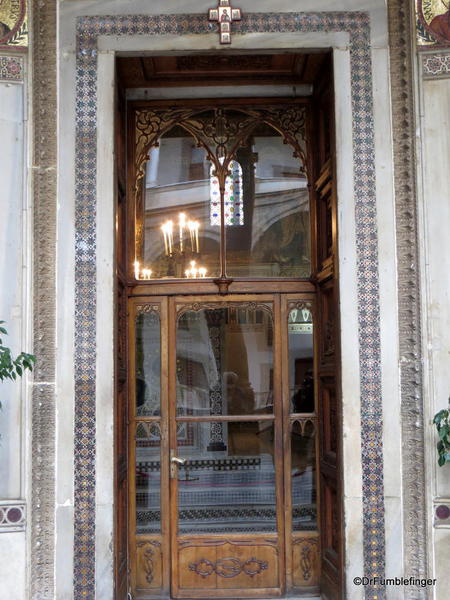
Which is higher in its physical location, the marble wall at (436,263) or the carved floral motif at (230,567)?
the marble wall at (436,263)

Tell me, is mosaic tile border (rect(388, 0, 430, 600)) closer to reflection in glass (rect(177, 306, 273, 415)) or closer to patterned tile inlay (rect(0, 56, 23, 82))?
reflection in glass (rect(177, 306, 273, 415))

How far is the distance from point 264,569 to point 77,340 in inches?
91.2

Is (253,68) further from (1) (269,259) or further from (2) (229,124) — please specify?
(1) (269,259)

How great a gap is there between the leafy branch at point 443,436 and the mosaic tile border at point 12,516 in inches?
105

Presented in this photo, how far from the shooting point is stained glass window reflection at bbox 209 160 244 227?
613 centimetres

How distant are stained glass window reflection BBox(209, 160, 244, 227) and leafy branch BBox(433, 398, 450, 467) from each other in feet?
7.47

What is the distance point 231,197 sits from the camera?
6.15 metres

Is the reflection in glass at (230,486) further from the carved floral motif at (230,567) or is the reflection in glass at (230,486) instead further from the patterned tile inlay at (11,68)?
the patterned tile inlay at (11,68)

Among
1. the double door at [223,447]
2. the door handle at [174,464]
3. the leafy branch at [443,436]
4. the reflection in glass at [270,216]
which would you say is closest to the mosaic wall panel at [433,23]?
the reflection in glass at [270,216]

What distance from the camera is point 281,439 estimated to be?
5.88m

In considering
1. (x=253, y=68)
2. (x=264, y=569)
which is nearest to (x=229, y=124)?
(x=253, y=68)

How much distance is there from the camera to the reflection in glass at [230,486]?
230 inches

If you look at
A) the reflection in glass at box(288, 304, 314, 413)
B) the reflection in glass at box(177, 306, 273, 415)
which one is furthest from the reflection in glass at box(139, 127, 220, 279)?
the reflection in glass at box(288, 304, 314, 413)

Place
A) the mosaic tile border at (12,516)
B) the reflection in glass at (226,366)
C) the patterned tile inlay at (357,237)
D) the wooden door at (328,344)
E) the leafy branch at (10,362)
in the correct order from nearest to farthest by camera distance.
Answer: the leafy branch at (10,362), the mosaic tile border at (12,516), the patterned tile inlay at (357,237), the wooden door at (328,344), the reflection in glass at (226,366)
